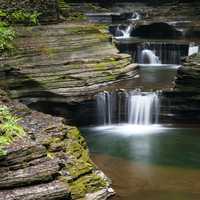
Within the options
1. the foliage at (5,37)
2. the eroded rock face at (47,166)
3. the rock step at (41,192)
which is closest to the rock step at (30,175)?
the eroded rock face at (47,166)

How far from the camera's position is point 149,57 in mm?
30547

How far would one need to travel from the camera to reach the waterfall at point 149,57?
30430 millimetres

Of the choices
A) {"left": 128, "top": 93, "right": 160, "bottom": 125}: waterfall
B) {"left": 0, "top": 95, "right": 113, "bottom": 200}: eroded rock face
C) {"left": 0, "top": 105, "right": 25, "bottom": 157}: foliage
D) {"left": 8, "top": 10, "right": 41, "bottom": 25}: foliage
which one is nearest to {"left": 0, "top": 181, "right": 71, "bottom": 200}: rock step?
{"left": 0, "top": 95, "right": 113, "bottom": 200}: eroded rock face

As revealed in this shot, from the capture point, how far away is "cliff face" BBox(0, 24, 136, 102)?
21.4m

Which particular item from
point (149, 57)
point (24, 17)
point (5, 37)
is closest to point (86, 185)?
point (5, 37)

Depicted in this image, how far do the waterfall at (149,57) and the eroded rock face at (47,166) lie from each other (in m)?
14.3

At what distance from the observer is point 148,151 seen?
19.0 meters

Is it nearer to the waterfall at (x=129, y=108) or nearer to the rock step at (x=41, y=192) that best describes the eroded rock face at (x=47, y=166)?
the rock step at (x=41, y=192)

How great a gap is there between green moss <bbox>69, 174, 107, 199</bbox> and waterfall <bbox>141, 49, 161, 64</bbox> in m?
16.8

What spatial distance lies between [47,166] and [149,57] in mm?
19335

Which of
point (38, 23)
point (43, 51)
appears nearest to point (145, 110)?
point (43, 51)

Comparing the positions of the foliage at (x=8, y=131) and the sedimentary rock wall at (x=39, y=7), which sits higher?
the sedimentary rock wall at (x=39, y=7)

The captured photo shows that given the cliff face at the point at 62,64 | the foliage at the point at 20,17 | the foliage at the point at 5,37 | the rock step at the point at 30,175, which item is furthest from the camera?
the foliage at the point at 20,17

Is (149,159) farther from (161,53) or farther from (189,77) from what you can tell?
(161,53)
